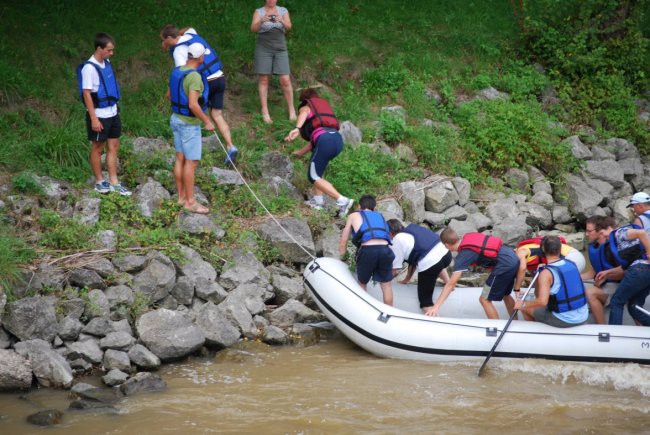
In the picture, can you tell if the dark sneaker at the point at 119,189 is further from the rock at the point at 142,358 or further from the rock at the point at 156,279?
the rock at the point at 142,358

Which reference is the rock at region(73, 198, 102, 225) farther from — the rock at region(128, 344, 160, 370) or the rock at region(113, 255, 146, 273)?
the rock at region(128, 344, 160, 370)

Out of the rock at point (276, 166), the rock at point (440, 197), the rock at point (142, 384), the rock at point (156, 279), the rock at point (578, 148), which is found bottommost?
the rock at point (142, 384)

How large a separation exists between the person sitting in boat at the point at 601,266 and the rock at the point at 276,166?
3.77 m

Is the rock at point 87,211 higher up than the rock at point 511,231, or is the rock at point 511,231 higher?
the rock at point 87,211

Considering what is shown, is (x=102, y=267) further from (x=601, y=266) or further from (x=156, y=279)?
(x=601, y=266)

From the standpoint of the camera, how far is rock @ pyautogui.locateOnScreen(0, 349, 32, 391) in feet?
22.5

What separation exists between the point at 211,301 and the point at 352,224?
1.64m

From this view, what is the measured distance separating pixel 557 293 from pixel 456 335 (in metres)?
1.00

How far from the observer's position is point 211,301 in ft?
27.3

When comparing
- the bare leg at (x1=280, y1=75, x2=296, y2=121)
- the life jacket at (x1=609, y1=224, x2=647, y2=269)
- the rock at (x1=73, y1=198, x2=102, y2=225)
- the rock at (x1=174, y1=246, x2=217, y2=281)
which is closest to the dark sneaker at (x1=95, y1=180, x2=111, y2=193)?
the rock at (x1=73, y1=198, x2=102, y2=225)

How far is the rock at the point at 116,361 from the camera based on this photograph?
7.28 metres

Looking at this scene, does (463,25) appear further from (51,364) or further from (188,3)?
(51,364)

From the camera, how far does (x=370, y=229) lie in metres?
7.89

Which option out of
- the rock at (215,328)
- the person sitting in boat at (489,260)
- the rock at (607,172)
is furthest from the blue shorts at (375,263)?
the rock at (607,172)
